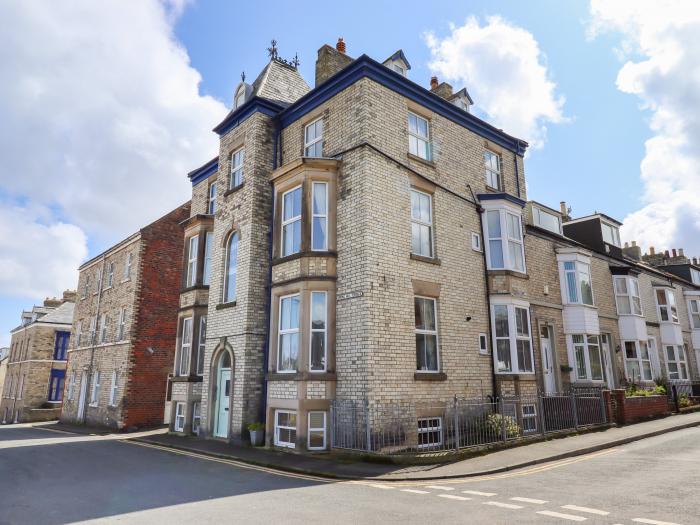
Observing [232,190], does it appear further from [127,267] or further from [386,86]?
[127,267]

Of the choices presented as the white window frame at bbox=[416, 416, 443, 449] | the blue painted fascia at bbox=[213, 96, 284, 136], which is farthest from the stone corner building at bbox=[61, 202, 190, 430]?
the white window frame at bbox=[416, 416, 443, 449]

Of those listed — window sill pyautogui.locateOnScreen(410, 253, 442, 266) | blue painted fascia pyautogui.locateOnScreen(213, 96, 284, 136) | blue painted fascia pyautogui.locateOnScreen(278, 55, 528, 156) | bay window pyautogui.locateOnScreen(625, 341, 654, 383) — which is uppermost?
blue painted fascia pyautogui.locateOnScreen(213, 96, 284, 136)

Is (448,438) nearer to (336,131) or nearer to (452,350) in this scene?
(452,350)

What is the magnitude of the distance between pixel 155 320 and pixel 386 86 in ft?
51.5

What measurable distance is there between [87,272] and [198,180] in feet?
46.2

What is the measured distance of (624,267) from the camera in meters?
21.7

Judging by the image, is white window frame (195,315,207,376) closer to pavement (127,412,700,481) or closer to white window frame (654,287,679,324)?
pavement (127,412,700,481)

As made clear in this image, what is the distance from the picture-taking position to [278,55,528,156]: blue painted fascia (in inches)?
510

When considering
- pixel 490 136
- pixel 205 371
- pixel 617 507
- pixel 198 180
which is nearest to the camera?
pixel 617 507

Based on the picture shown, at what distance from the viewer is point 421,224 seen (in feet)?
44.7

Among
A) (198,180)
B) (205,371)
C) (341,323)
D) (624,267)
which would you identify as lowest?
(205,371)

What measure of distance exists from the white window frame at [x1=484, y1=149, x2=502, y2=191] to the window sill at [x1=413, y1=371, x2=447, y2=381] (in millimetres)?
7394

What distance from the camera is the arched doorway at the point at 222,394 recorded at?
564 inches

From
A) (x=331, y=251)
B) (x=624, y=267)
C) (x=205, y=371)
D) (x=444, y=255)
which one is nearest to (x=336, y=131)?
(x=331, y=251)
